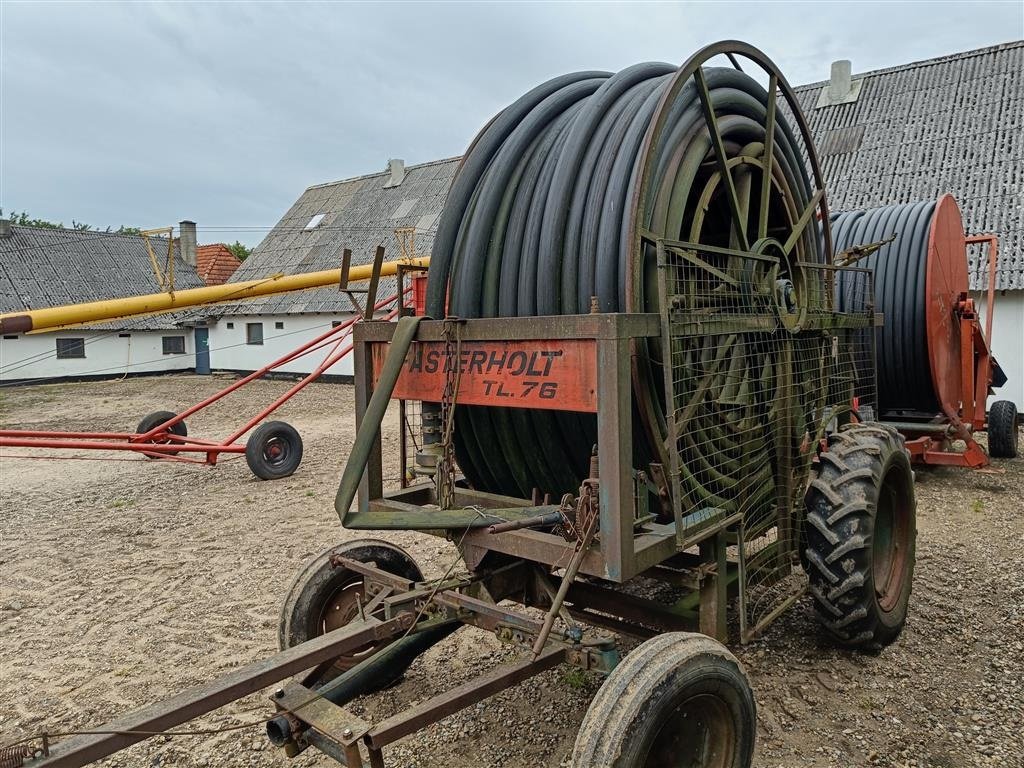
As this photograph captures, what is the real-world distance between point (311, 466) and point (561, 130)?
23.2 ft

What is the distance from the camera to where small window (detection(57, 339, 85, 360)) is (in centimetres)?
2348

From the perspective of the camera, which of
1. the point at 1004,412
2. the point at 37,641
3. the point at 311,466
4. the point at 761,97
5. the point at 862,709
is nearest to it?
the point at 862,709

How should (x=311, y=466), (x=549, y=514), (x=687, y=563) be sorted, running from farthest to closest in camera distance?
(x=311, y=466) → (x=687, y=563) → (x=549, y=514)

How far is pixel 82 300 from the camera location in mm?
25969

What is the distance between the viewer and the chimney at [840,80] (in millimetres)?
16797

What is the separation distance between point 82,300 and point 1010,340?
88.1 ft

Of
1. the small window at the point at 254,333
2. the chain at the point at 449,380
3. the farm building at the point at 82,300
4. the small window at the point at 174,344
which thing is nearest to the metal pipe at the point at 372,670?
Answer: the chain at the point at 449,380

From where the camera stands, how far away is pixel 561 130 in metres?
3.41

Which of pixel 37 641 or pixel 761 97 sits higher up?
pixel 761 97

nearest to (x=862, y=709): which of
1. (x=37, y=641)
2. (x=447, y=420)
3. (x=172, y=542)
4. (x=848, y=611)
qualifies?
(x=848, y=611)

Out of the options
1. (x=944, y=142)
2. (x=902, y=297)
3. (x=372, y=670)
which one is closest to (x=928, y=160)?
(x=944, y=142)

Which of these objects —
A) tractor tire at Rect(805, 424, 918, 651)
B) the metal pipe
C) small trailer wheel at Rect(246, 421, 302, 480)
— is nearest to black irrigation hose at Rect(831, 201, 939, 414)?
tractor tire at Rect(805, 424, 918, 651)

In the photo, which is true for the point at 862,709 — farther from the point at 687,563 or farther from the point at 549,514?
the point at 549,514

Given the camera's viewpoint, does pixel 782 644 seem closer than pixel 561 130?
No
